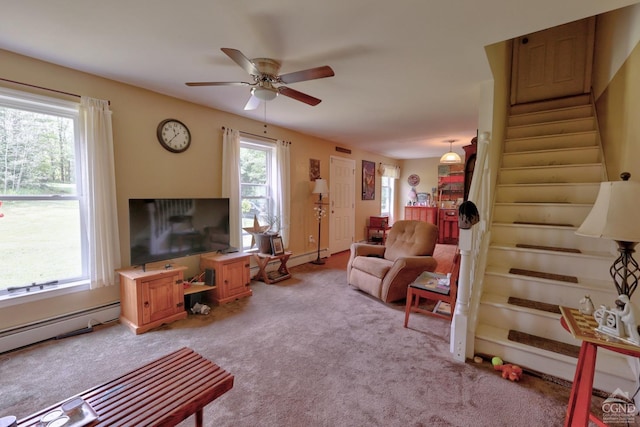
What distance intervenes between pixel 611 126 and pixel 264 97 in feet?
10.5

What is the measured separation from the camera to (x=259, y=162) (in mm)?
4301

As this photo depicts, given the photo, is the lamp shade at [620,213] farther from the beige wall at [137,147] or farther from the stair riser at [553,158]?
the beige wall at [137,147]

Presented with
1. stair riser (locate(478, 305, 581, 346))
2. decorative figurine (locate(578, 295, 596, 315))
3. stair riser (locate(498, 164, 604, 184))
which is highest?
stair riser (locate(498, 164, 604, 184))

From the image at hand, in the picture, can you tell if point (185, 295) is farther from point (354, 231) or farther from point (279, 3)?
point (354, 231)

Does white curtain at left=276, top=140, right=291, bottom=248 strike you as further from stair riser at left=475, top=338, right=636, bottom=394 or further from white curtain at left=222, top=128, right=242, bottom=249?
stair riser at left=475, top=338, right=636, bottom=394

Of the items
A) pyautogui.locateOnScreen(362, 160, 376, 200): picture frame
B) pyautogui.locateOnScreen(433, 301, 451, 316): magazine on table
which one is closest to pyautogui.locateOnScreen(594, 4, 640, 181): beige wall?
pyautogui.locateOnScreen(433, 301, 451, 316): magazine on table

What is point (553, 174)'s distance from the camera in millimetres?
2873

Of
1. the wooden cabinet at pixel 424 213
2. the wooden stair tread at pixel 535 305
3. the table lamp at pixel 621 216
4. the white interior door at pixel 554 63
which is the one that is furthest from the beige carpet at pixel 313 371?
the wooden cabinet at pixel 424 213

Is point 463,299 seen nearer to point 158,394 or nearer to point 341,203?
point 158,394

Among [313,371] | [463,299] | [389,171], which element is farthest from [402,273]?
[389,171]

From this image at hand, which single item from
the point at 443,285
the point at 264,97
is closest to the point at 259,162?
the point at 264,97

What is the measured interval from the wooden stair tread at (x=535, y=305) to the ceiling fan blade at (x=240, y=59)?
2708 millimetres

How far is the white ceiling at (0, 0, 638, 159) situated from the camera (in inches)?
63.5

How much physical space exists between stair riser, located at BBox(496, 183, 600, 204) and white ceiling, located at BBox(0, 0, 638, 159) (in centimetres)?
113
